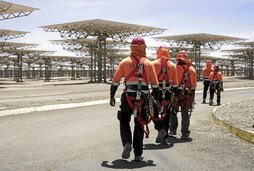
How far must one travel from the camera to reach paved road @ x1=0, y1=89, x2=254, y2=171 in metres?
4.99

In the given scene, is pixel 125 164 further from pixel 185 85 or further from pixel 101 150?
pixel 185 85

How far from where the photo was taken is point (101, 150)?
5992mm

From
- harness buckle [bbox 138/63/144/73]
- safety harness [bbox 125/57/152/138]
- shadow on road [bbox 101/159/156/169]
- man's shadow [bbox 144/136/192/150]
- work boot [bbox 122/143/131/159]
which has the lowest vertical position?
man's shadow [bbox 144/136/192/150]

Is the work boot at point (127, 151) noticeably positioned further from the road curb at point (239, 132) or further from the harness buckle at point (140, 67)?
the road curb at point (239, 132)

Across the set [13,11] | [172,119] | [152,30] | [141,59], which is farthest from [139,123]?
[152,30]

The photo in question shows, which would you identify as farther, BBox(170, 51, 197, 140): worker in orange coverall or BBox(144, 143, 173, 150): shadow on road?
BBox(170, 51, 197, 140): worker in orange coverall

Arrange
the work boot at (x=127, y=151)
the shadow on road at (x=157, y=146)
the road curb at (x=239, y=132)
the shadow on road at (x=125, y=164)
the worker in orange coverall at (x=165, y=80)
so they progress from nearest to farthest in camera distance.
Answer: the shadow on road at (x=125, y=164) → the work boot at (x=127, y=151) → the shadow on road at (x=157, y=146) → the worker in orange coverall at (x=165, y=80) → the road curb at (x=239, y=132)

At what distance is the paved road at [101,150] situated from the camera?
197 inches

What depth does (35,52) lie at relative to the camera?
202ft

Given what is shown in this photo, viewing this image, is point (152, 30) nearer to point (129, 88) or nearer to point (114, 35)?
point (114, 35)

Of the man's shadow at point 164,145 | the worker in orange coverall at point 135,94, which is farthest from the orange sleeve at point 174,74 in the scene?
the worker in orange coverall at point 135,94

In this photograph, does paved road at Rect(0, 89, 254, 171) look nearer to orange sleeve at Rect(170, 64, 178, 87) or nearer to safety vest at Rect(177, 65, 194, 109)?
safety vest at Rect(177, 65, 194, 109)

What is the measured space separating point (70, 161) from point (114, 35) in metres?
44.3

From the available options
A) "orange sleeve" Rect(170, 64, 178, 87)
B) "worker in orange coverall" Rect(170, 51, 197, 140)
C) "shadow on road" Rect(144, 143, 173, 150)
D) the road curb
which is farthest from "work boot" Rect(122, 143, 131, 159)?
the road curb
